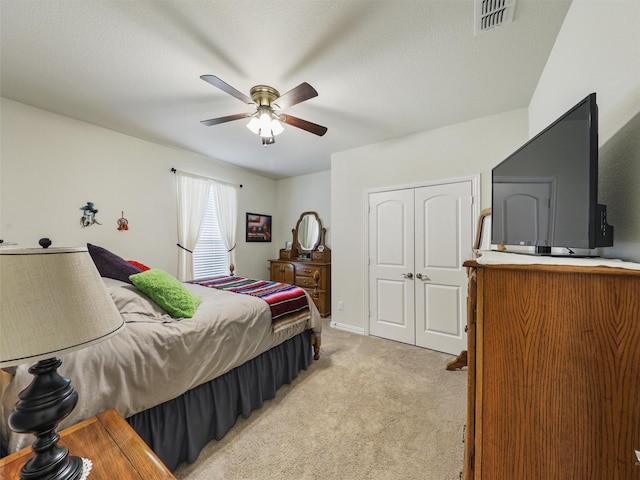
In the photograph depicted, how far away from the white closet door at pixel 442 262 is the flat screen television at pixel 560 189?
4.39 feet

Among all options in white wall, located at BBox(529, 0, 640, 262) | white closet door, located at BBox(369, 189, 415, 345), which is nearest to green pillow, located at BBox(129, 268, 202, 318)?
white wall, located at BBox(529, 0, 640, 262)

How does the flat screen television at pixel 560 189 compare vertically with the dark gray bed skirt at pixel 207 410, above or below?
above

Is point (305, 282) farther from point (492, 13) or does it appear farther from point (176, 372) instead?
point (492, 13)

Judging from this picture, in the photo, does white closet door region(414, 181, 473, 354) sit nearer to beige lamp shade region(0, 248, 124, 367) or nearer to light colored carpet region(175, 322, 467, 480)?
light colored carpet region(175, 322, 467, 480)

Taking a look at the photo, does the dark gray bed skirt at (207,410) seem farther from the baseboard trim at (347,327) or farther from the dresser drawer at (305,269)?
the dresser drawer at (305,269)

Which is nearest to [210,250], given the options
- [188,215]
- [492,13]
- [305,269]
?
[188,215]

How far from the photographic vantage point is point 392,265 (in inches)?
124

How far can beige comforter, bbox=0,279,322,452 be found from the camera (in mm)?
1079

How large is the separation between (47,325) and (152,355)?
0.89 meters

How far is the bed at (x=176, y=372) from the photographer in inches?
43.7

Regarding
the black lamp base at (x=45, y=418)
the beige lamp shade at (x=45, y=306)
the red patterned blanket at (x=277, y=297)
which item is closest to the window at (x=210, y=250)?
the red patterned blanket at (x=277, y=297)

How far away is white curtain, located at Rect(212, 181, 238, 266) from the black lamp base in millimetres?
3441

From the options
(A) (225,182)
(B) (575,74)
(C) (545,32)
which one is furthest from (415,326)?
(A) (225,182)

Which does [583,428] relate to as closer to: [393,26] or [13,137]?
[393,26]
